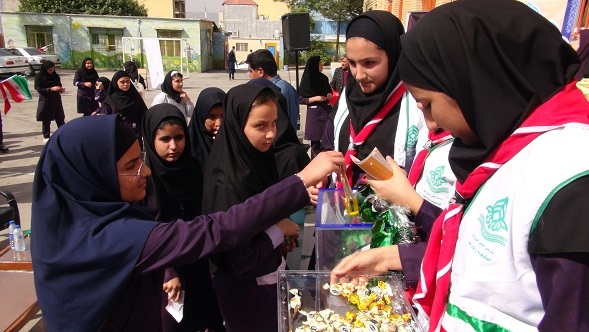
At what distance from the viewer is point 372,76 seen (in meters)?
2.26

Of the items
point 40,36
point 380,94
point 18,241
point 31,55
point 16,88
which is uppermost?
point 40,36

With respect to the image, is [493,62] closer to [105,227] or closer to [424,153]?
[424,153]

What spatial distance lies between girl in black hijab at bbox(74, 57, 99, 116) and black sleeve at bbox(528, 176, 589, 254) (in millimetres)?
10827

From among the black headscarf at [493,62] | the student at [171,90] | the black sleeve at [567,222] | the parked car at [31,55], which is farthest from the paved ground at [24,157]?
the parked car at [31,55]

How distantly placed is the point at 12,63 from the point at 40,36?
10.8m

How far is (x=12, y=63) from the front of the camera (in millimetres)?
22312

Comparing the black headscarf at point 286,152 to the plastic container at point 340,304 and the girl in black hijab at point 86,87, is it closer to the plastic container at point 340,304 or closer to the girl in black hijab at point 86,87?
the plastic container at point 340,304

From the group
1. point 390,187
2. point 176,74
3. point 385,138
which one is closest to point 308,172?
point 390,187

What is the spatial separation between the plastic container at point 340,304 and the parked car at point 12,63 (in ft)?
83.9

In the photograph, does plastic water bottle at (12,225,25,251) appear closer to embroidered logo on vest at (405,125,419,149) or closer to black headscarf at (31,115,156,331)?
black headscarf at (31,115,156,331)

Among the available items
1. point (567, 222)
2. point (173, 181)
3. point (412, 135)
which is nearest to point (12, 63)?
point (173, 181)

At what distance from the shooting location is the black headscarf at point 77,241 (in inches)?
59.1

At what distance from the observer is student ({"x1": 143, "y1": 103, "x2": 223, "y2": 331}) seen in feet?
9.36

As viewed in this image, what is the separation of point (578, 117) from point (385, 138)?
1.35 metres
